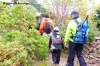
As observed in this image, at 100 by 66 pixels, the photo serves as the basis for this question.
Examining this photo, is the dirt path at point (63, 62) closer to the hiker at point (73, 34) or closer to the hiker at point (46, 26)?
the hiker at point (46, 26)

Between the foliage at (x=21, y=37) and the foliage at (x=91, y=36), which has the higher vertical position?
the foliage at (x=21, y=37)

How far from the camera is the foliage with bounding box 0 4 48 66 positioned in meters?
6.21

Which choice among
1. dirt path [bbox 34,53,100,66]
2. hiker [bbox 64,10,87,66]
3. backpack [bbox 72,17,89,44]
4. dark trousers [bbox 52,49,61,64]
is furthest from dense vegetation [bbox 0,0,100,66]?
backpack [bbox 72,17,89,44]

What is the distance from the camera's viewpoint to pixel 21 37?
23.4ft

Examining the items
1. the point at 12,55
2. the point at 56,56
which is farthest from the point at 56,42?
the point at 12,55

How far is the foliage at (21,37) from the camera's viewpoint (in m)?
6.21

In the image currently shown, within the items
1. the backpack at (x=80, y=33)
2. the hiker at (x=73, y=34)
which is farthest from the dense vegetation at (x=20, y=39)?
the backpack at (x=80, y=33)

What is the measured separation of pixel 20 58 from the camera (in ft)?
19.9

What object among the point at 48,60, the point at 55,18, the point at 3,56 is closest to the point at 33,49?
the point at 48,60

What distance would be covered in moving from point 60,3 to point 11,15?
698 cm

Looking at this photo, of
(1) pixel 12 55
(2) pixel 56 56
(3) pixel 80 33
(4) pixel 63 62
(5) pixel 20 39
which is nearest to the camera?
(1) pixel 12 55

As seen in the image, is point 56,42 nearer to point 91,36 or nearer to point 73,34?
point 73,34

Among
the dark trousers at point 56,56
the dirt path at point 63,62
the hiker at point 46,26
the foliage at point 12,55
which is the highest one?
the hiker at point 46,26

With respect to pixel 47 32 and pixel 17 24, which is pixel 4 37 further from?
pixel 47 32
